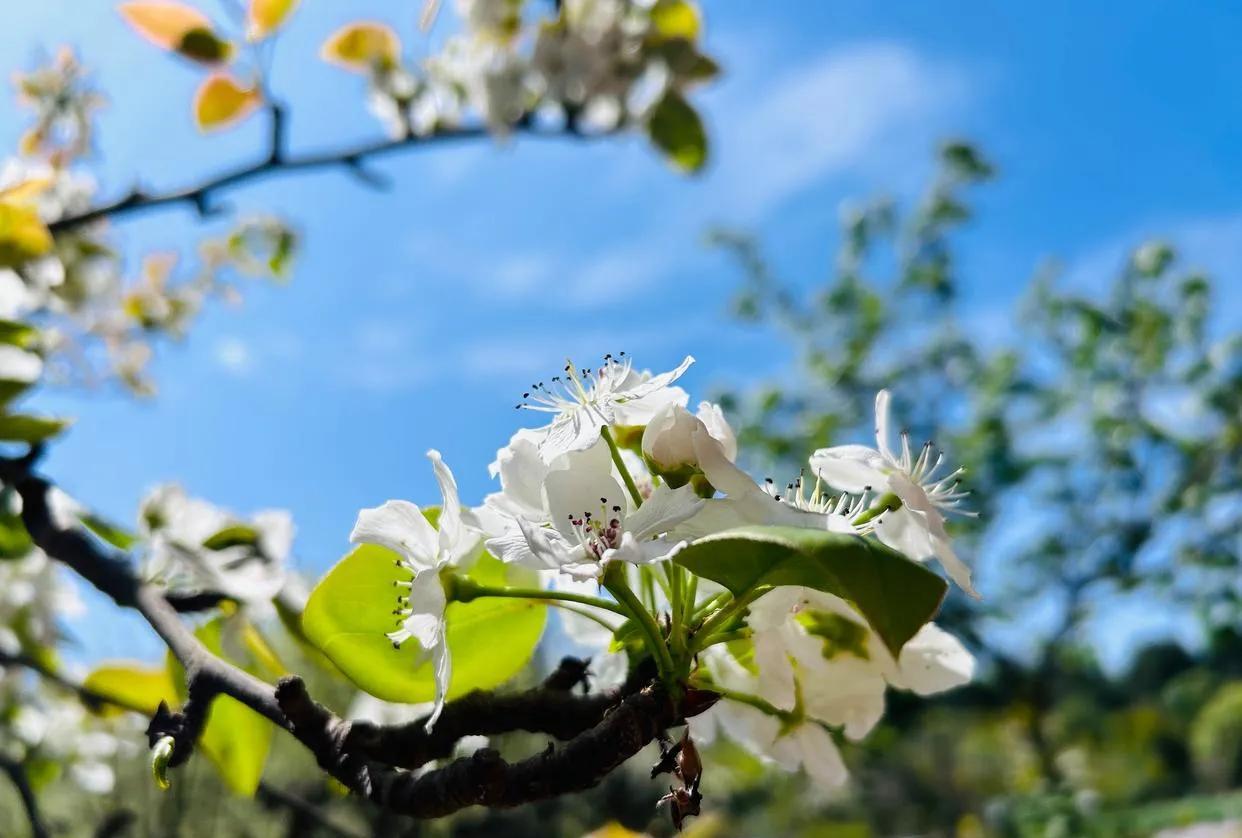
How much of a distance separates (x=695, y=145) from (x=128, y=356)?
1389 mm

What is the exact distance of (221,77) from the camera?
0.98 metres

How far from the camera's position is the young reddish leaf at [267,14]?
864 millimetres

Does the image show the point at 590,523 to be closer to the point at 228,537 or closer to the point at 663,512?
the point at 663,512

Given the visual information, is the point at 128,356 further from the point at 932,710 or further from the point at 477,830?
the point at 932,710

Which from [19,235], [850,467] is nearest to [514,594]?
[850,467]

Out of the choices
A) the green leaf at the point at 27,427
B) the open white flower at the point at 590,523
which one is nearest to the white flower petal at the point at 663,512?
the open white flower at the point at 590,523

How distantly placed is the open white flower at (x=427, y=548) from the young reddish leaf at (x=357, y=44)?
0.98 metres

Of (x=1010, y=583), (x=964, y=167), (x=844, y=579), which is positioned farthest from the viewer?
(x=1010, y=583)

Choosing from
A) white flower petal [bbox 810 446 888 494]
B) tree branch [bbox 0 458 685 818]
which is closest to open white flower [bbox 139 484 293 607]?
tree branch [bbox 0 458 685 818]

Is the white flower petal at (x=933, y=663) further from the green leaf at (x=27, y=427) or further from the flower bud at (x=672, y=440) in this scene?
the green leaf at (x=27, y=427)

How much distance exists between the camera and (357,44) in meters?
1.22

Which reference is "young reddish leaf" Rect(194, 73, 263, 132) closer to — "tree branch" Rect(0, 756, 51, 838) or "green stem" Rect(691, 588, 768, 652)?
"tree branch" Rect(0, 756, 51, 838)

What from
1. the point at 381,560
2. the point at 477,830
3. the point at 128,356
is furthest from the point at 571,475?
the point at 477,830

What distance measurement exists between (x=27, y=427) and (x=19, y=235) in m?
0.14
